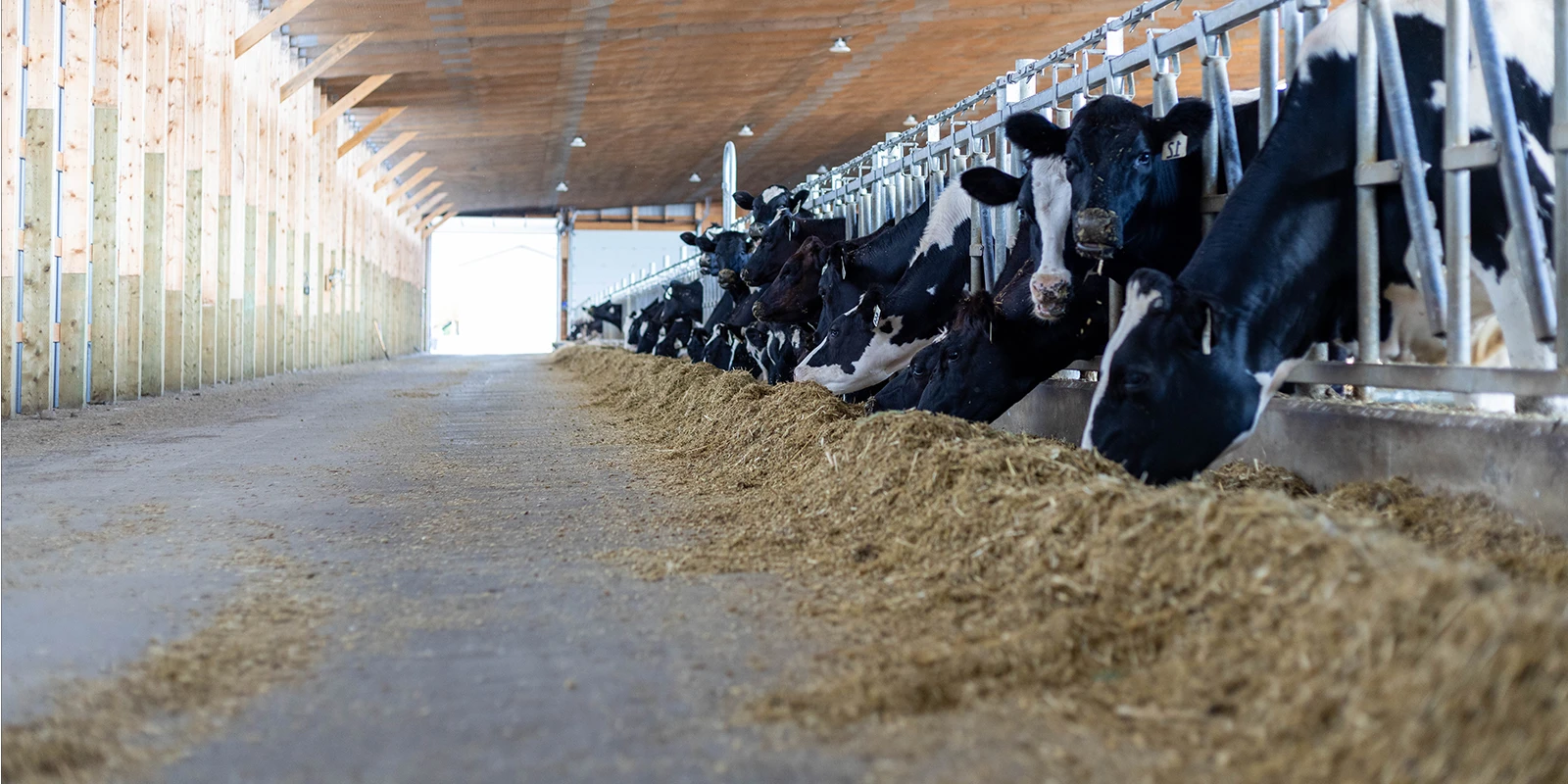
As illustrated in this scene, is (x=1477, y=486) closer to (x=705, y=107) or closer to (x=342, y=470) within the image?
(x=342, y=470)

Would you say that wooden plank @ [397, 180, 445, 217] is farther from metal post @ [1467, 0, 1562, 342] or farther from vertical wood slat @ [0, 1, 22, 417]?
metal post @ [1467, 0, 1562, 342]

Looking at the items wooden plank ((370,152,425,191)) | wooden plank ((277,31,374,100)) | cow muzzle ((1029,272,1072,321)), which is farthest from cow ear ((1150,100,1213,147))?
wooden plank ((370,152,425,191))

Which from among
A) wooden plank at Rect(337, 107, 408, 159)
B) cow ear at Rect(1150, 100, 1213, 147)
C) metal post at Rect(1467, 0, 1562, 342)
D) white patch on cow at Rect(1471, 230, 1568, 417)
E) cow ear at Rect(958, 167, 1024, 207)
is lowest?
white patch on cow at Rect(1471, 230, 1568, 417)

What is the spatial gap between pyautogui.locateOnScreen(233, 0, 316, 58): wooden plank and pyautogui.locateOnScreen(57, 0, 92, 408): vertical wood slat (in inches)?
166

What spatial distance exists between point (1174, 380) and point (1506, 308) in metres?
1.11

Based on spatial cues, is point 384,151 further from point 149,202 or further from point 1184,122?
point 1184,122

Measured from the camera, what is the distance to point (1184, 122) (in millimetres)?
4988

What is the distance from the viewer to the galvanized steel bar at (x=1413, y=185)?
156 inches

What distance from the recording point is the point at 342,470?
19.9 feet

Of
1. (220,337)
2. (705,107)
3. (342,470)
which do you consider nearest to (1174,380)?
(342,470)

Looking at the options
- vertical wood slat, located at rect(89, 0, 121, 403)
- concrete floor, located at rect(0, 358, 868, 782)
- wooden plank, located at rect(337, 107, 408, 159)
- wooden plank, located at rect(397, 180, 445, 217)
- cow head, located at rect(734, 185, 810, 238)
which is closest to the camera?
concrete floor, located at rect(0, 358, 868, 782)

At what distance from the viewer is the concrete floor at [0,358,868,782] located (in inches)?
81.4

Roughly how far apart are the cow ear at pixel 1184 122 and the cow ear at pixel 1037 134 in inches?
15.1

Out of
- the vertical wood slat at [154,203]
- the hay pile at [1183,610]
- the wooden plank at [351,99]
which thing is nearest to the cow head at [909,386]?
the hay pile at [1183,610]
